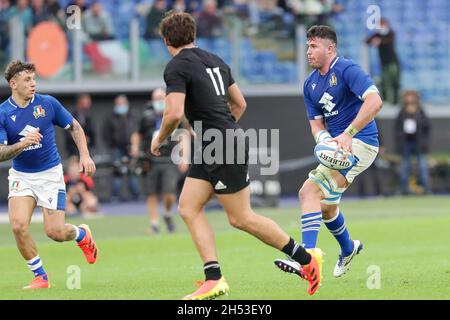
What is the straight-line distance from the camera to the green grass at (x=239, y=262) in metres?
10.1

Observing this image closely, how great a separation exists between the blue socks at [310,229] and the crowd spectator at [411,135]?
54.1 ft

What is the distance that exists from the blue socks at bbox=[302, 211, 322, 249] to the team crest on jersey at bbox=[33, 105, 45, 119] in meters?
2.89

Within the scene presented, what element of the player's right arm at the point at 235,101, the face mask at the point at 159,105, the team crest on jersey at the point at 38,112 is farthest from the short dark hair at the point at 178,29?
the face mask at the point at 159,105

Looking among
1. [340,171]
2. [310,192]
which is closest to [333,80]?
[340,171]

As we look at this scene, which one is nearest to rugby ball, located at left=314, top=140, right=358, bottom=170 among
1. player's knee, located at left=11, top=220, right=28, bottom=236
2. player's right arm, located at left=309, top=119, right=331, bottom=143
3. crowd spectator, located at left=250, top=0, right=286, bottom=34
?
player's right arm, located at left=309, top=119, right=331, bottom=143

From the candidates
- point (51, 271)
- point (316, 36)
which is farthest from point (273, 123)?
point (316, 36)

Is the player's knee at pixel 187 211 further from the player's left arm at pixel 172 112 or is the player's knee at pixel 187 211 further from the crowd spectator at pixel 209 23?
the crowd spectator at pixel 209 23

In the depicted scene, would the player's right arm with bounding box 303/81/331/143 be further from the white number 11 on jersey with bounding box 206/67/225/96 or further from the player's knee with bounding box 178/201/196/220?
the player's knee with bounding box 178/201/196/220

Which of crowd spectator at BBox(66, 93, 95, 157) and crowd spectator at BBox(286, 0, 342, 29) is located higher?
crowd spectator at BBox(286, 0, 342, 29)

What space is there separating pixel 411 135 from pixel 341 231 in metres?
15.7

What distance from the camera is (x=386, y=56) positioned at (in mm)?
27938

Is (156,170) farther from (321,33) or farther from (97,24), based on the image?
(97,24)

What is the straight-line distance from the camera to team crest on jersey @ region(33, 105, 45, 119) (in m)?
11.1

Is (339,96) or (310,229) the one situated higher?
(339,96)
